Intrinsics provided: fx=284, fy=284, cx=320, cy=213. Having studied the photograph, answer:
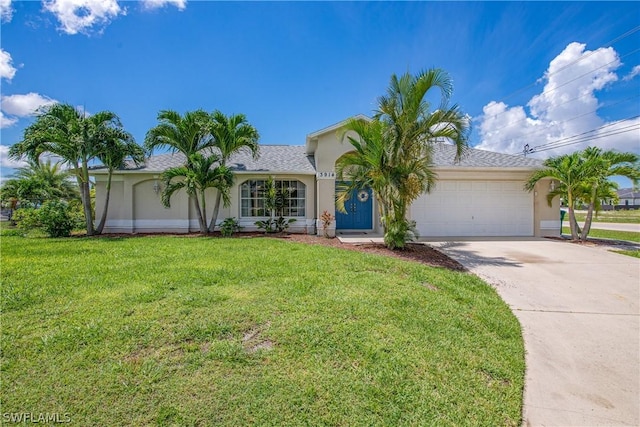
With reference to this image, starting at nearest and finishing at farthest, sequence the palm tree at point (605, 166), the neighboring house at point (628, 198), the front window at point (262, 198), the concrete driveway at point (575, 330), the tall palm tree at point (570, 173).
Result: the concrete driveway at point (575, 330) → the palm tree at point (605, 166) → the tall palm tree at point (570, 173) → the front window at point (262, 198) → the neighboring house at point (628, 198)

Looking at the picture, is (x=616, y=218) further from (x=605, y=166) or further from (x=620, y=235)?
(x=605, y=166)

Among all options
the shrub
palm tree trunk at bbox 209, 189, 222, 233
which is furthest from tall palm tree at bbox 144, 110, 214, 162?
the shrub

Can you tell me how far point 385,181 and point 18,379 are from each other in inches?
324

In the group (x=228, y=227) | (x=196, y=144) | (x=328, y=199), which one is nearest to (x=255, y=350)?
(x=228, y=227)

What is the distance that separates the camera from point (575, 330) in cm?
420

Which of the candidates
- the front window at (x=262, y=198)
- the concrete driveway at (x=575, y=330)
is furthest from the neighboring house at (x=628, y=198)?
the front window at (x=262, y=198)

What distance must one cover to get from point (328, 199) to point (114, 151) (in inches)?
370

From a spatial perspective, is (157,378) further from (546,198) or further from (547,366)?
(546,198)

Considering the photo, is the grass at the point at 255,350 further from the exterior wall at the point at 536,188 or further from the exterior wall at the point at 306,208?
the exterior wall at the point at 536,188

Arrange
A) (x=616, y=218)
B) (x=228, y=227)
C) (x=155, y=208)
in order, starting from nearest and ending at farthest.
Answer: (x=228, y=227) → (x=155, y=208) → (x=616, y=218)

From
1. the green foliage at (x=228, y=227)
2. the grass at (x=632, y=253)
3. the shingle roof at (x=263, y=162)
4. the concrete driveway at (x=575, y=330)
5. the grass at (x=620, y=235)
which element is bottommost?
the concrete driveway at (x=575, y=330)

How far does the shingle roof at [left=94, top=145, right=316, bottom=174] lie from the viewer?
13.3 m

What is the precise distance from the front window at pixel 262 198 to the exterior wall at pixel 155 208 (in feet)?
0.86

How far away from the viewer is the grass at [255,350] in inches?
95.5
